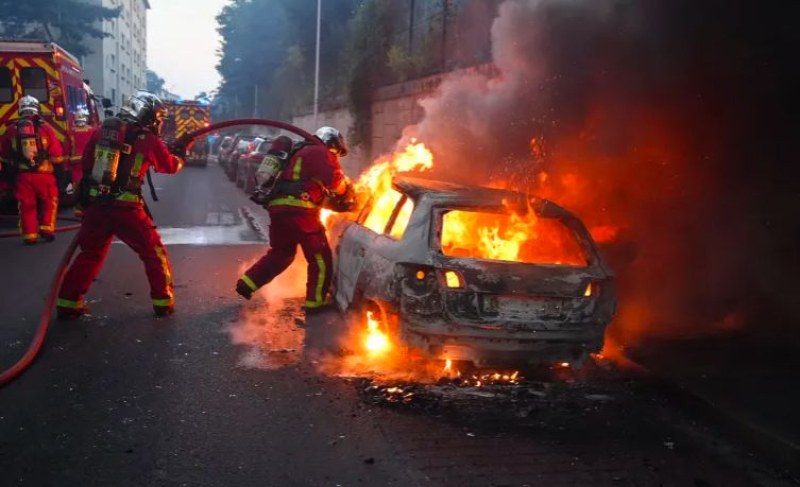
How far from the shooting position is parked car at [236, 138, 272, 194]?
707 inches

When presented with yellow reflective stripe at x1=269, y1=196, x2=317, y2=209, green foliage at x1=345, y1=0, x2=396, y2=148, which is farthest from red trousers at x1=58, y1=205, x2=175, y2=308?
green foliage at x1=345, y1=0, x2=396, y2=148

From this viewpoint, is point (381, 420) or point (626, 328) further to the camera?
point (626, 328)

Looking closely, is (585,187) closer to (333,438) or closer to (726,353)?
(726,353)

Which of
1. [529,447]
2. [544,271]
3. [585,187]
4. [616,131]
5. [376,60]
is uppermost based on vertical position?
[376,60]

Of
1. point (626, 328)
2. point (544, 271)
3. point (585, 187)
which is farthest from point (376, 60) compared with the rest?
point (544, 271)

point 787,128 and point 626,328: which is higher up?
point 787,128

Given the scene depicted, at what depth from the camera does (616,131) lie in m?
7.70

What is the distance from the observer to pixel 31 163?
8.92 m

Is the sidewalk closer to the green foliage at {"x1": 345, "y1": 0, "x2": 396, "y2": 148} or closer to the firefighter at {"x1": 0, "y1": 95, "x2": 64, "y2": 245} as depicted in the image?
the firefighter at {"x1": 0, "y1": 95, "x2": 64, "y2": 245}

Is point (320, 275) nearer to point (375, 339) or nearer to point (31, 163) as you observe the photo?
point (375, 339)

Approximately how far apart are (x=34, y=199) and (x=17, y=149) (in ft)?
2.32

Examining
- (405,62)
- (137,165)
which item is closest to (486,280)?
(137,165)

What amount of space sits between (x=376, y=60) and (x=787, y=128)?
1614cm

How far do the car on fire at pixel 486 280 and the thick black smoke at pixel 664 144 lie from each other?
194 centimetres
